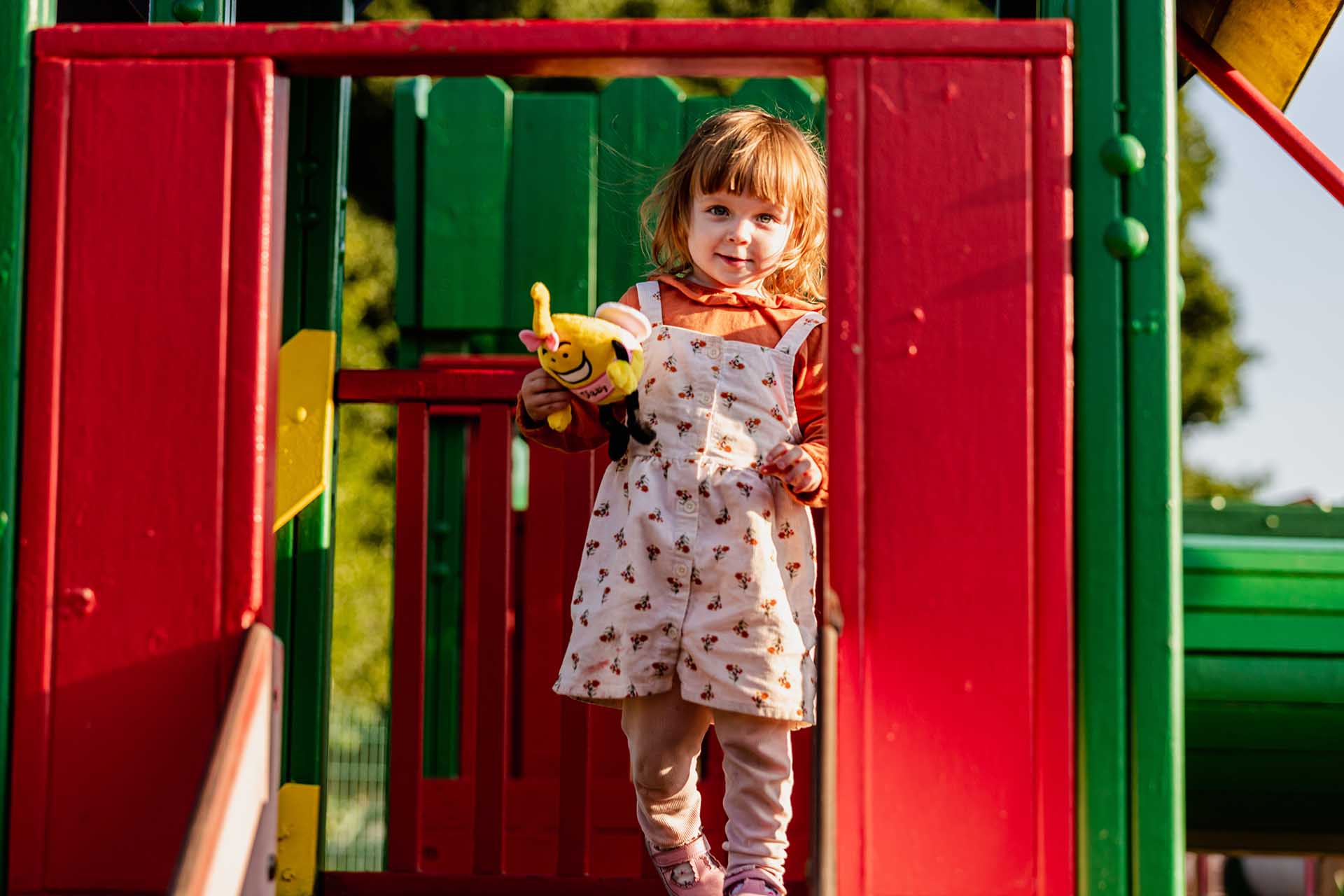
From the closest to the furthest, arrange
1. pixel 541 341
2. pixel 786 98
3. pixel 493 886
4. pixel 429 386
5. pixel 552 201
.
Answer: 1. pixel 541 341
2. pixel 493 886
3. pixel 429 386
4. pixel 786 98
5. pixel 552 201

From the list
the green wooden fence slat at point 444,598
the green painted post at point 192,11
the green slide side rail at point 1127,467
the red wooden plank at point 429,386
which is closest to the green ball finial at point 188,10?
the green painted post at point 192,11

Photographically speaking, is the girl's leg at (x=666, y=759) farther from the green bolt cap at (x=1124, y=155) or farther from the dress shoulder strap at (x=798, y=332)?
the green bolt cap at (x=1124, y=155)

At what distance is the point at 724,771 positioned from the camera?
8.84ft

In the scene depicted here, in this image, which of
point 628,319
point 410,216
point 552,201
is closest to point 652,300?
point 628,319

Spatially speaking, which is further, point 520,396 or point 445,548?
point 445,548

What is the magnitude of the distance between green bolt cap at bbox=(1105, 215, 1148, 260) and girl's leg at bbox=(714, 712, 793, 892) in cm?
99

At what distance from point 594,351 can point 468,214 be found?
9.57 ft

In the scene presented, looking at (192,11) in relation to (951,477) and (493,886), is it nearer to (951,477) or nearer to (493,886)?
(951,477)

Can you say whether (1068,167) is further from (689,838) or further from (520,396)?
(689,838)

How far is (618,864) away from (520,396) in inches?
75.5

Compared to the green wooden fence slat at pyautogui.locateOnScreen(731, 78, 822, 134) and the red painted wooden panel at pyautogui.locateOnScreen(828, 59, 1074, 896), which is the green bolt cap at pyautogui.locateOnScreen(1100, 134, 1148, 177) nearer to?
the red painted wooden panel at pyautogui.locateOnScreen(828, 59, 1074, 896)

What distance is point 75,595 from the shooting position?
223 centimetres

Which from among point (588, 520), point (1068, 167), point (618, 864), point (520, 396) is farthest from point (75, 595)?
point (618, 864)

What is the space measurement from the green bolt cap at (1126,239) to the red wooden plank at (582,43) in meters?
0.27
